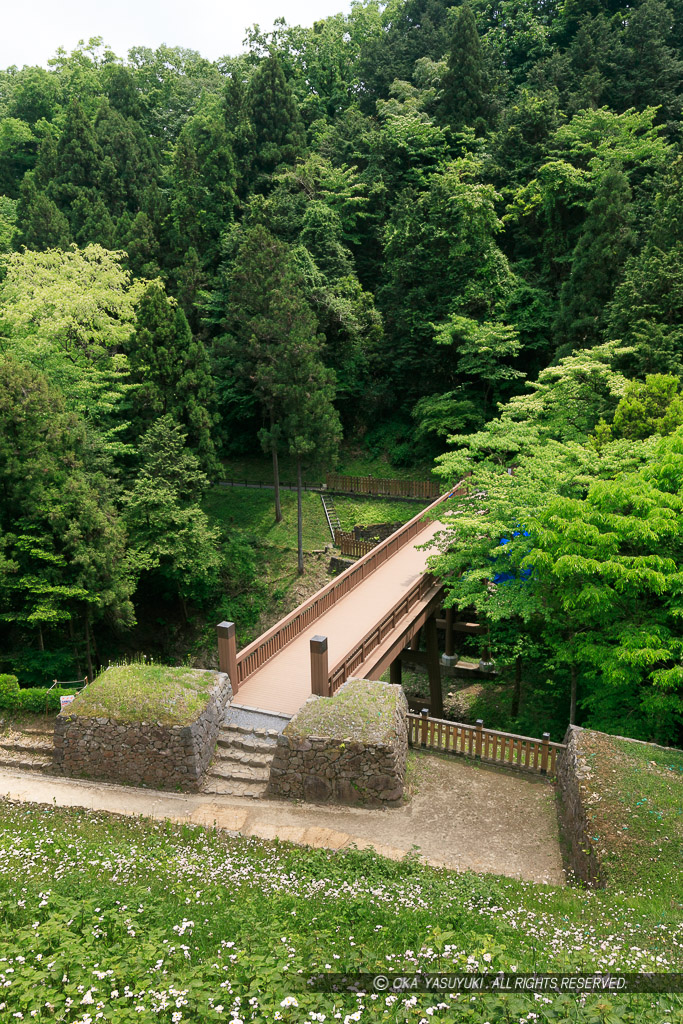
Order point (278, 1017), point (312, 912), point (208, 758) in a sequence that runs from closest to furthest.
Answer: point (278, 1017)
point (312, 912)
point (208, 758)

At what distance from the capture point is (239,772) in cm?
1143

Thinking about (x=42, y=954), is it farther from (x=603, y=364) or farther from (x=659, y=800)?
(x=603, y=364)

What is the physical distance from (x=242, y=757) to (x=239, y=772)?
315 millimetres

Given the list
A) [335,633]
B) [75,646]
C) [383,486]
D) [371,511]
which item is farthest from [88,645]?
[383,486]

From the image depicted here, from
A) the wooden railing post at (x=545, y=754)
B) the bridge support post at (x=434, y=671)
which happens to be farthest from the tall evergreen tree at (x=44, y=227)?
the wooden railing post at (x=545, y=754)

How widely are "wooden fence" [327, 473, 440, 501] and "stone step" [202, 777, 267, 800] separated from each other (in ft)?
67.3

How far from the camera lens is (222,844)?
9.13 metres

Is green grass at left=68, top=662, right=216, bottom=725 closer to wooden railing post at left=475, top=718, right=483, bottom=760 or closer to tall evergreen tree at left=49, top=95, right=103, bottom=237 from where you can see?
wooden railing post at left=475, top=718, right=483, bottom=760

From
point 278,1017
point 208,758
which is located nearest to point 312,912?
point 278,1017

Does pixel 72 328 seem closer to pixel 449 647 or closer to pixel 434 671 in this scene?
pixel 434 671

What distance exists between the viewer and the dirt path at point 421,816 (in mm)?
9539

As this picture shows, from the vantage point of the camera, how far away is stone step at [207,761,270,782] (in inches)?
445


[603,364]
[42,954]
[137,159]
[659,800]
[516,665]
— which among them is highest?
[137,159]

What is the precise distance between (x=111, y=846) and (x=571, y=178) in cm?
3100
